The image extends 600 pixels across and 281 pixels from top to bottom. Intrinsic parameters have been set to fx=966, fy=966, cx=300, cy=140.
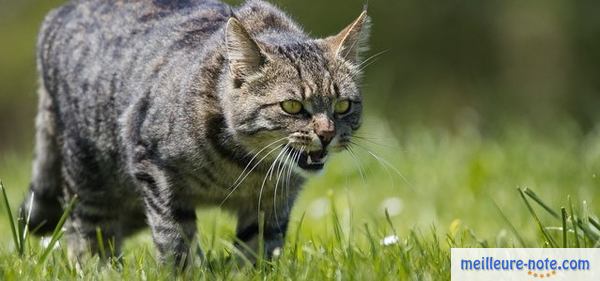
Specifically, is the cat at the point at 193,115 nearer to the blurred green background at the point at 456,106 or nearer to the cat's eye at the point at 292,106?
the cat's eye at the point at 292,106

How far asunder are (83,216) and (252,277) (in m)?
1.69

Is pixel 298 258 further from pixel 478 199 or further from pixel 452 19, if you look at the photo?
pixel 452 19

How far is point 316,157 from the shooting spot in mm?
3793

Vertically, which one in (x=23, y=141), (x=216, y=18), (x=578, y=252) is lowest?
(x=578, y=252)

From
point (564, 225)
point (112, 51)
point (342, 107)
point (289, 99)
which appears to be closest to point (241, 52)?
point (289, 99)

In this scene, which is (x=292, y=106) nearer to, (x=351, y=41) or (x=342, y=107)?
(x=342, y=107)

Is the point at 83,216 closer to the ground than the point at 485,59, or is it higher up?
closer to the ground

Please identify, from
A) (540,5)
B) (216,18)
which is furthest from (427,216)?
(540,5)

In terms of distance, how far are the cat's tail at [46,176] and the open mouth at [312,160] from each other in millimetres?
1797

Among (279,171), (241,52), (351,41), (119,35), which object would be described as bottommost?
(279,171)

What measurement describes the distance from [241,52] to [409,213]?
194 centimetres

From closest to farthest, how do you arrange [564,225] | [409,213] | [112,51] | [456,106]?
[564,225]
[112,51]
[409,213]
[456,106]

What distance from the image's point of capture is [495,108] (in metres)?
8.13

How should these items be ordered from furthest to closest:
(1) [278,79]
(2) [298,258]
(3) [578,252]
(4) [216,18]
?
(4) [216,18], (1) [278,79], (2) [298,258], (3) [578,252]
